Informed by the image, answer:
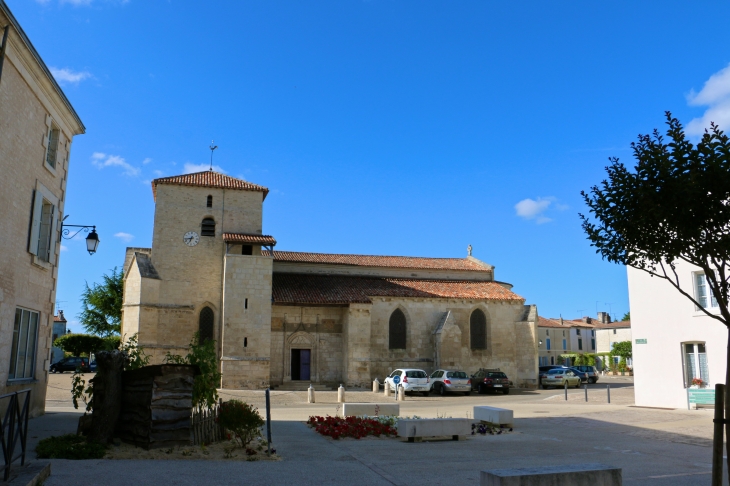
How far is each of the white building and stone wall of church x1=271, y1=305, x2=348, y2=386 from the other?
17.0 meters

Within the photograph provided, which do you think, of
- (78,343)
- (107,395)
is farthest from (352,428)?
(78,343)

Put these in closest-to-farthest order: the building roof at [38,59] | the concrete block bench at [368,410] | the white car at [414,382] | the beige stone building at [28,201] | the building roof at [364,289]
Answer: the building roof at [38,59], the beige stone building at [28,201], the concrete block bench at [368,410], the white car at [414,382], the building roof at [364,289]

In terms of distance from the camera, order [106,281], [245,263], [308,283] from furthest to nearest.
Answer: [106,281], [308,283], [245,263]

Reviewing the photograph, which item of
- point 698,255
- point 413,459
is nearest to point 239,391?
point 413,459

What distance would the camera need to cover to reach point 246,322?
30.9 m

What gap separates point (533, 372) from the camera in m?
36.7

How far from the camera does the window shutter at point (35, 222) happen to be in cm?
1451

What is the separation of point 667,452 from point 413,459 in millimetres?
5052

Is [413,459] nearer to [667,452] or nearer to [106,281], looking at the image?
[667,452]

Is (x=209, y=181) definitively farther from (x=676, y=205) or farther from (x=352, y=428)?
(x=676, y=205)

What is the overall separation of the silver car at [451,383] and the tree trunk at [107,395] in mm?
22347

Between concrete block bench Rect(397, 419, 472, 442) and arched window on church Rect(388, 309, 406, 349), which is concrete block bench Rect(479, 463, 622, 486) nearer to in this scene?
concrete block bench Rect(397, 419, 472, 442)

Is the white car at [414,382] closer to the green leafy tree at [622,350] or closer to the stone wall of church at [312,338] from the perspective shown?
the stone wall of church at [312,338]

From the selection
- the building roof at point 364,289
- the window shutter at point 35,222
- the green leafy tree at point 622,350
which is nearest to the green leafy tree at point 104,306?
the building roof at point 364,289
